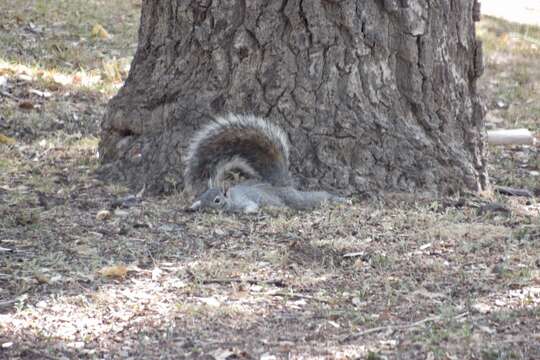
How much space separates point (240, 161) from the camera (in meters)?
5.84

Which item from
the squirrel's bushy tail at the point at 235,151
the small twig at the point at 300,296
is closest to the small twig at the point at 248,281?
the small twig at the point at 300,296

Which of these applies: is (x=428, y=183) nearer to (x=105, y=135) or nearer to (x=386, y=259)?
(x=386, y=259)

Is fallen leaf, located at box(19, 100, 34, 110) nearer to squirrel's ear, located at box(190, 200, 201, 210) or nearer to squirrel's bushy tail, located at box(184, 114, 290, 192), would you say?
squirrel's bushy tail, located at box(184, 114, 290, 192)

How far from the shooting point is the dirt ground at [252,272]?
3.60 metres

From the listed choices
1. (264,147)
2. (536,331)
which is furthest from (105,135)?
(536,331)

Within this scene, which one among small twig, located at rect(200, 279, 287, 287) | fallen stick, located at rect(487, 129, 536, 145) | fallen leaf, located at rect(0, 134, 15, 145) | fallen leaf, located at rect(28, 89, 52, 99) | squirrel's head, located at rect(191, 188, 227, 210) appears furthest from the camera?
fallen leaf, located at rect(28, 89, 52, 99)

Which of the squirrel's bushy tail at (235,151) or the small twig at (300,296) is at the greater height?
the squirrel's bushy tail at (235,151)

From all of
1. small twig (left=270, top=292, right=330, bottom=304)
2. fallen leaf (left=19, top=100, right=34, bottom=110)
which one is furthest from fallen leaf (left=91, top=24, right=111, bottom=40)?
small twig (left=270, top=292, right=330, bottom=304)

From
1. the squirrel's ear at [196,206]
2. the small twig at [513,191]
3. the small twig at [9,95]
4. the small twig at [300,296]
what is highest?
the small twig at [513,191]

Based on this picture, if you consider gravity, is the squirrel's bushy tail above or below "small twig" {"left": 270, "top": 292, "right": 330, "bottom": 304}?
above

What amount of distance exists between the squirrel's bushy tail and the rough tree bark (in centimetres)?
9

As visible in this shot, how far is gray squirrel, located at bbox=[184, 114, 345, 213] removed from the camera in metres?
5.39

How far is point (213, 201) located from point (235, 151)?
1.72 feet

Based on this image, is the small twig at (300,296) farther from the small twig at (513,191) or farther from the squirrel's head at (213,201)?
the small twig at (513,191)
